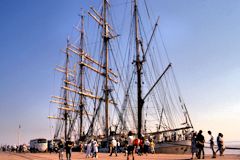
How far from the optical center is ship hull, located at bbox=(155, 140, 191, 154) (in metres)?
34.5

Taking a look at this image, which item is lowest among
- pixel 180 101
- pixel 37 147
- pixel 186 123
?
pixel 37 147

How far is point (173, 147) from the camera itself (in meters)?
35.2

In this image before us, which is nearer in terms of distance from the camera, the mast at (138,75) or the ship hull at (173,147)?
the ship hull at (173,147)

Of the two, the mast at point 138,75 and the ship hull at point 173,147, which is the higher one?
the mast at point 138,75

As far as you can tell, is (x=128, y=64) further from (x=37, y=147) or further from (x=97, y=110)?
(x=37, y=147)

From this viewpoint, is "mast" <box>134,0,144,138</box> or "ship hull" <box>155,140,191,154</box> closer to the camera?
"ship hull" <box>155,140,191,154</box>

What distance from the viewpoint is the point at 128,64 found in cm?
4488

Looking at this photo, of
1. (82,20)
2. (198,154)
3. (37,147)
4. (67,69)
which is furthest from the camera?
(67,69)

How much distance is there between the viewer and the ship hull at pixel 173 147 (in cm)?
3453

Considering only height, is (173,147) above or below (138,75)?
below

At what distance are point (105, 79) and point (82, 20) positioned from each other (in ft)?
104

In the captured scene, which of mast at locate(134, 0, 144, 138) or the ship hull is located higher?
mast at locate(134, 0, 144, 138)

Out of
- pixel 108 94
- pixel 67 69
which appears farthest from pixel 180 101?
pixel 67 69

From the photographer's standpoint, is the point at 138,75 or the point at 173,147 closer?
the point at 173,147
